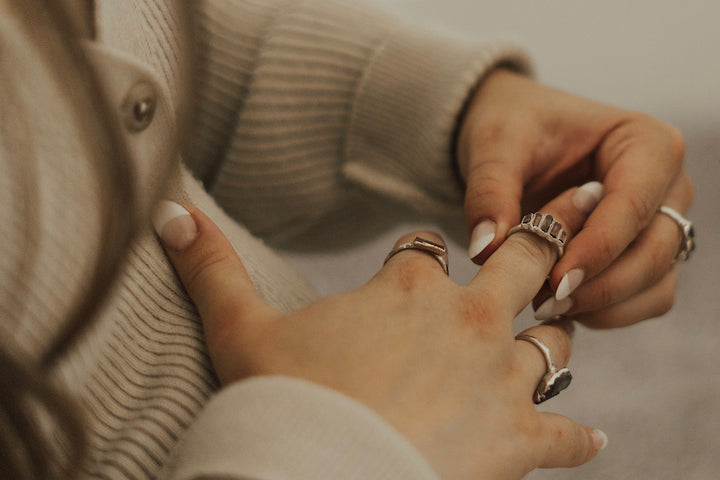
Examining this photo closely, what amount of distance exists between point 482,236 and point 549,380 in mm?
→ 102

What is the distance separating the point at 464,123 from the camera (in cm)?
52

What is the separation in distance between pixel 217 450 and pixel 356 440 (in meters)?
0.06

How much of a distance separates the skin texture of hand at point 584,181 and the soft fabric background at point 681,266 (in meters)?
0.05

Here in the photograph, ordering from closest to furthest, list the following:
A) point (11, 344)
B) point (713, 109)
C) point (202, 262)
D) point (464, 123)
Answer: point (11, 344) < point (202, 262) < point (464, 123) < point (713, 109)

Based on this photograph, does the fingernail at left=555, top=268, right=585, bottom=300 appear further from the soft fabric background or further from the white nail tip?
the white nail tip

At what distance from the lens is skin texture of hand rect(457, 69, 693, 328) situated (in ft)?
1.38

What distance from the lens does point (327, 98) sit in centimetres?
54

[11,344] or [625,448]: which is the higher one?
[11,344]

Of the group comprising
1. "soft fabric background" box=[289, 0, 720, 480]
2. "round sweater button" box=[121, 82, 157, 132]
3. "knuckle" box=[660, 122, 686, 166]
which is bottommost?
"soft fabric background" box=[289, 0, 720, 480]

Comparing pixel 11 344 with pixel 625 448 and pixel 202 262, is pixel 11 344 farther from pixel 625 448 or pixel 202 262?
pixel 625 448

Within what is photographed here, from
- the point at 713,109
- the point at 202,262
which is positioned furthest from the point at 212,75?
the point at 713,109

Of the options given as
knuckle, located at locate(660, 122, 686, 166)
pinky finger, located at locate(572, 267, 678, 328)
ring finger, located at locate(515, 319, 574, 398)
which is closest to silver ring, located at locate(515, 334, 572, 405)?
ring finger, located at locate(515, 319, 574, 398)

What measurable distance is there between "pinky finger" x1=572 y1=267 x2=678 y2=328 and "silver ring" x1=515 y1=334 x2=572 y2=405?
107 millimetres

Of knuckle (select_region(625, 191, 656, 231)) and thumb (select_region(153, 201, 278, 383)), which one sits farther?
knuckle (select_region(625, 191, 656, 231))
